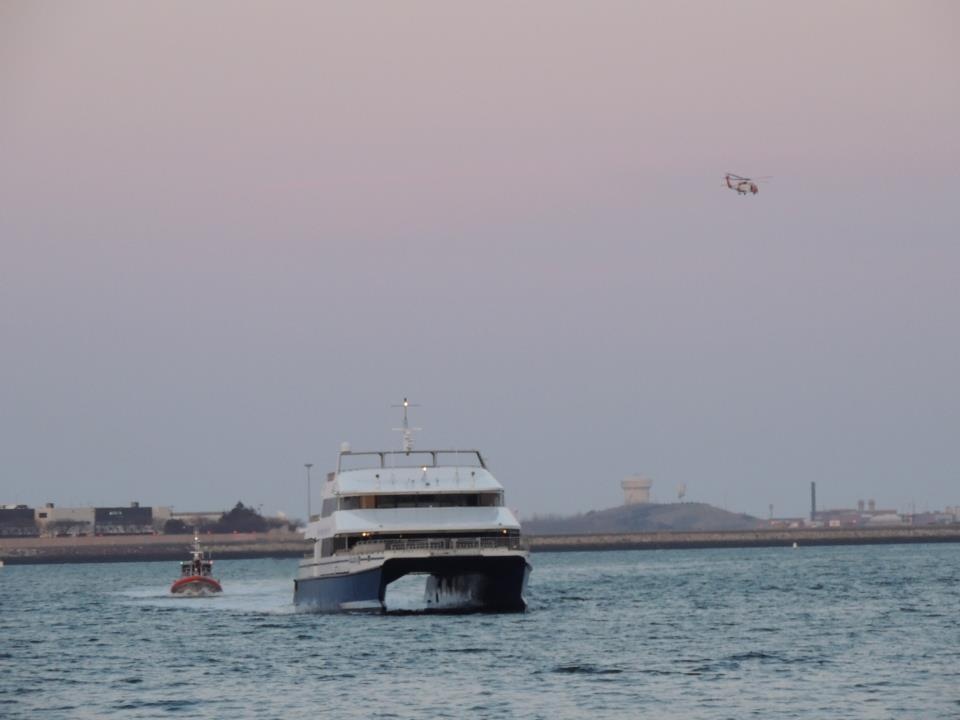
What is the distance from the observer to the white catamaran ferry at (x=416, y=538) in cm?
5778

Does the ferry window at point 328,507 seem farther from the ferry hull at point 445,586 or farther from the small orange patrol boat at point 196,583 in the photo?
the small orange patrol boat at point 196,583

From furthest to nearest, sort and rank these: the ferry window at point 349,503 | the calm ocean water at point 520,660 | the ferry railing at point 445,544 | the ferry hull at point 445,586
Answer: the ferry window at point 349,503 < the ferry railing at point 445,544 < the ferry hull at point 445,586 < the calm ocean water at point 520,660

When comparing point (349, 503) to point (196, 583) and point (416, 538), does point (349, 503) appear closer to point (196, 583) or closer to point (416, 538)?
point (416, 538)

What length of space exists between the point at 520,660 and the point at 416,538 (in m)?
16.8

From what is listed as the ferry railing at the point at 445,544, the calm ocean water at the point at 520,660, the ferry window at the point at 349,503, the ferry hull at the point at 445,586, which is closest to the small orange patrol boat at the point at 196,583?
the calm ocean water at the point at 520,660

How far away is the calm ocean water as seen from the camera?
35.1 metres

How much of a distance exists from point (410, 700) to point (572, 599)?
39.6 meters

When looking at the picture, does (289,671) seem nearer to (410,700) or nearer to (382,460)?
(410,700)

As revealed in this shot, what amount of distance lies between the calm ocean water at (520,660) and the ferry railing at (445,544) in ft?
8.02

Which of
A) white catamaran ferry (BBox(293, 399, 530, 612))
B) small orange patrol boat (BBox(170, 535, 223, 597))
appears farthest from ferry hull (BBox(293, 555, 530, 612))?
small orange patrol boat (BBox(170, 535, 223, 597))

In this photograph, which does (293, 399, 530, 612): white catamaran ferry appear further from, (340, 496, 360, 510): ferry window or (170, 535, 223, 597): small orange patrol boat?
(170, 535, 223, 597): small orange patrol boat

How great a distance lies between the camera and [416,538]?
59844 mm

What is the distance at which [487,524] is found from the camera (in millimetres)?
60000

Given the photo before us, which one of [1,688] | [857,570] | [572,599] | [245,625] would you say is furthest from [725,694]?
[857,570]
